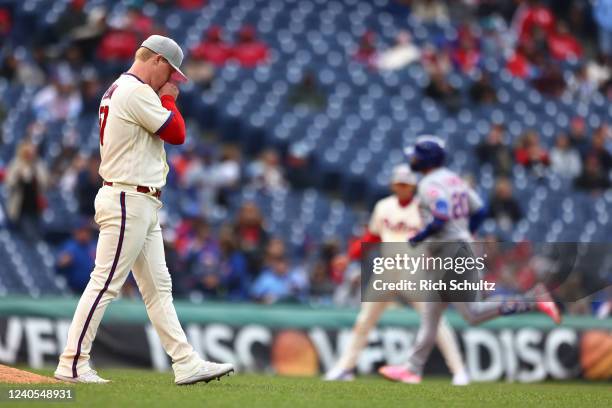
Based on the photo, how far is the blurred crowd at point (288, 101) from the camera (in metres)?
14.5

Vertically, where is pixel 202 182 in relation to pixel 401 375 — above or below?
above

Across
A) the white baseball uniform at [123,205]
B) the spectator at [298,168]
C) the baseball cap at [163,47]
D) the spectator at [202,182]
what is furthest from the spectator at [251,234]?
the baseball cap at [163,47]

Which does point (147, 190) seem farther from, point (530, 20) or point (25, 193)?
point (530, 20)

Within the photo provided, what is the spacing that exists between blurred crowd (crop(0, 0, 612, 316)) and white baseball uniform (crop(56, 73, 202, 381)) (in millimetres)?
4848

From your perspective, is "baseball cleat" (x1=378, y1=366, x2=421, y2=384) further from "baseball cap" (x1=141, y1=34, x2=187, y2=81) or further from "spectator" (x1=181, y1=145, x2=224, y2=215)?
"spectator" (x1=181, y1=145, x2=224, y2=215)

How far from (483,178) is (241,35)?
4.63 m

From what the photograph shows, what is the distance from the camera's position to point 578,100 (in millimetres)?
21406

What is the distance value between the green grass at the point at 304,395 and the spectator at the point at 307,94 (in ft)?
32.8

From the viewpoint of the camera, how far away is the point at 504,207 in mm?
17312

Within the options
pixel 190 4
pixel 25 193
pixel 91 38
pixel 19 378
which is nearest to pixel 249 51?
pixel 190 4

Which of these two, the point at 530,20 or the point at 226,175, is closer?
the point at 226,175

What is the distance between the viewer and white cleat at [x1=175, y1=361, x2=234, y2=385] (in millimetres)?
7629

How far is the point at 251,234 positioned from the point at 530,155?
18.4 ft

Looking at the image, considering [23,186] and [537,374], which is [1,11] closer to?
[23,186]
